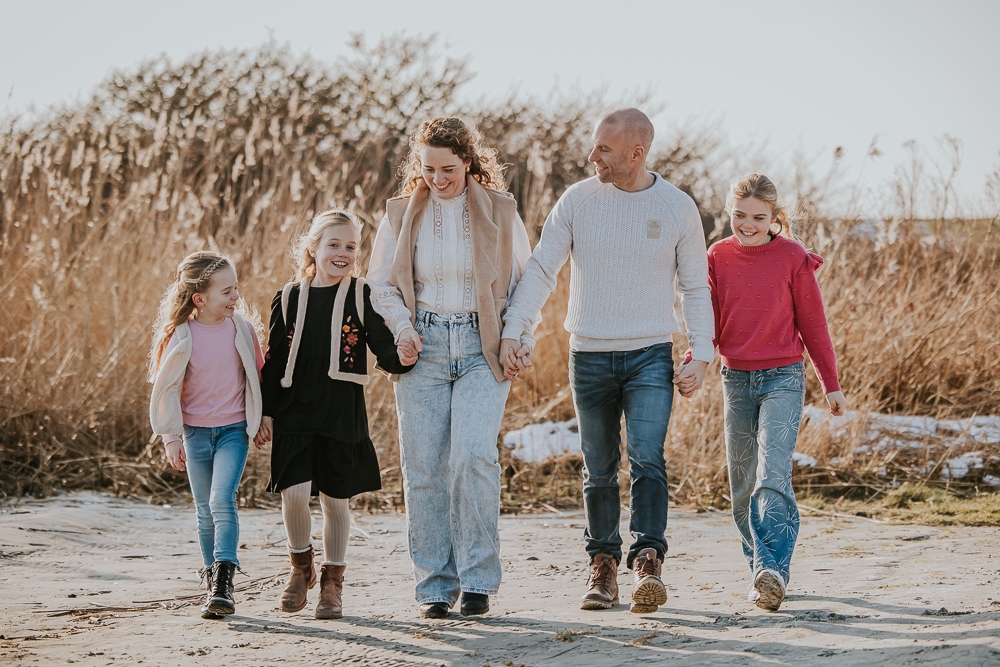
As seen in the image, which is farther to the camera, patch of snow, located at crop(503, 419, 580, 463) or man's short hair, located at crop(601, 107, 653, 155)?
patch of snow, located at crop(503, 419, 580, 463)

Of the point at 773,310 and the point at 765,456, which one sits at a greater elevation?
the point at 773,310

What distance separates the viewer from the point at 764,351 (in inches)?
144

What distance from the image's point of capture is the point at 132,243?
6945mm

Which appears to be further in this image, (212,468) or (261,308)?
(261,308)

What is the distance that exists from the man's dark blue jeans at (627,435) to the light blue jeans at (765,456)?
13.1 inches

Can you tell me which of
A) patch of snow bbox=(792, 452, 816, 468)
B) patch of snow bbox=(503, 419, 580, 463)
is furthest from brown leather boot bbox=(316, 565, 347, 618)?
patch of snow bbox=(792, 452, 816, 468)

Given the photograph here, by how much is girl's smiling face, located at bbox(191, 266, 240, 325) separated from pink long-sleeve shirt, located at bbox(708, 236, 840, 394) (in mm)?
1909

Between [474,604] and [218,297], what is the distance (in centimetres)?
151

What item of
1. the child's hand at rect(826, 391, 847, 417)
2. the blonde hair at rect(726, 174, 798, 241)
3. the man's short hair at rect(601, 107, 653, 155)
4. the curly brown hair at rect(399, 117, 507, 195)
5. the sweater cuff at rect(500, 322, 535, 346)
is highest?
Result: the man's short hair at rect(601, 107, 653, 155)

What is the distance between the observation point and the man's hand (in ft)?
11.5

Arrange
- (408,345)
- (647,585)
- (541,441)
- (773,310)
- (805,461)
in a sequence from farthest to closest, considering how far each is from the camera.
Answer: (541,441) < (805,461) < (773,310) < (408,345) < (647,585)

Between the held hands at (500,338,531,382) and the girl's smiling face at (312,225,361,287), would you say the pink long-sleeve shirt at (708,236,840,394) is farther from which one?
the girl's smiling face at (312,225,361,287)

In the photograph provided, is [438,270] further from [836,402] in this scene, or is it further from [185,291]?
[836,402]

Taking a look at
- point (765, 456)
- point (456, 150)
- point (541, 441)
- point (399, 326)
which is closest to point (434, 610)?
point (399, 326)
